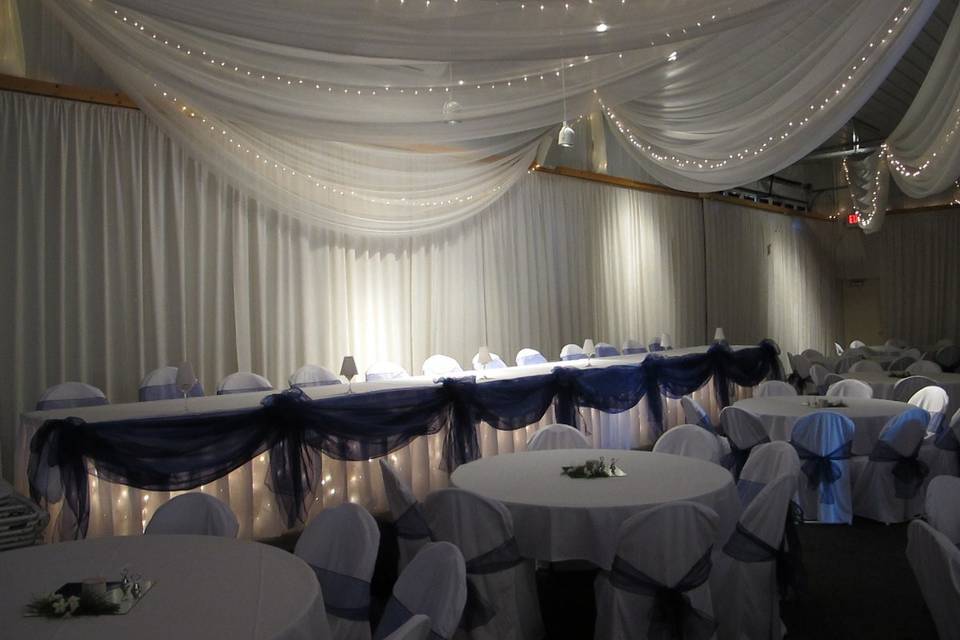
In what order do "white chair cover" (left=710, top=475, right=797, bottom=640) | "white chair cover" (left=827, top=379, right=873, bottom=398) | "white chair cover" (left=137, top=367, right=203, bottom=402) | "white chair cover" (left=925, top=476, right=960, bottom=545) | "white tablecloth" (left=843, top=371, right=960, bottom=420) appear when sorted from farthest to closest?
"white tablecloth" (left=843, top=371, right=960, bottom=420), "white chair cover" (left=827, top=379, right=873, bottom=398), "white chair cover" (left=137, top=367, right=203, bottom=402), "white chair cover" (left=710, top=475, right=797, bottom=640), "white chair cover" (left=925, top=476, right=960, bottom=545)

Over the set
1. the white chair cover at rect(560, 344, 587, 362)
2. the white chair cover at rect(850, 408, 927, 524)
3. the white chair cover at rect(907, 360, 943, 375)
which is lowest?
the white chair cover at rect(850, 408, 927, 524)

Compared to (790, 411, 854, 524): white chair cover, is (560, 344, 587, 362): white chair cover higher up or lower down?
higher up

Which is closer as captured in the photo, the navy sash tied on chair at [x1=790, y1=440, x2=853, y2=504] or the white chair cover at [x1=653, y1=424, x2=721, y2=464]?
the white chair cover at [x1=653, y1=424, x2=721, y2=464]

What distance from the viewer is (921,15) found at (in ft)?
13.3

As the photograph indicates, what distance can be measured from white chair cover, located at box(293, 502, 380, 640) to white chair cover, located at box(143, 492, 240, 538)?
388 mm

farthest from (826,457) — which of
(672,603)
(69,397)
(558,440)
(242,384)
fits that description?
(69,397)

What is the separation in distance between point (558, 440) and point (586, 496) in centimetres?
150

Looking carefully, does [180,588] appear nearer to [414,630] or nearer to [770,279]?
[414,630]

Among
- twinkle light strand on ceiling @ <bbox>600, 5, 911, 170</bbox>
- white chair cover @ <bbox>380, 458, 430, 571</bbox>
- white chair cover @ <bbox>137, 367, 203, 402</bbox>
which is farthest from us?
white chair cover @ <bbox>137, 367, 203, 402</bbox>

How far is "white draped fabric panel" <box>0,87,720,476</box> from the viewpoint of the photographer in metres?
5.82

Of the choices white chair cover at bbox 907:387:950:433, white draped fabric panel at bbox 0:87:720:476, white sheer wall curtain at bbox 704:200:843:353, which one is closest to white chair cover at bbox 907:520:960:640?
white chair cover at bbox 907:387:950:433

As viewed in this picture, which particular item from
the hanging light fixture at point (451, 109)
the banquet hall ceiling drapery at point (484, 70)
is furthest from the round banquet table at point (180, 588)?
the hanging light fixture at point (451, 109)

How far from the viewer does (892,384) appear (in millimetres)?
7641

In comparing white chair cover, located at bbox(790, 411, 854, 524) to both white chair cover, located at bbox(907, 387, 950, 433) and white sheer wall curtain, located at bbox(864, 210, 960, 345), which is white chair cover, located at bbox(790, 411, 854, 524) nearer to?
white chair cover, located at bbox(907, 387, 950, 433)
